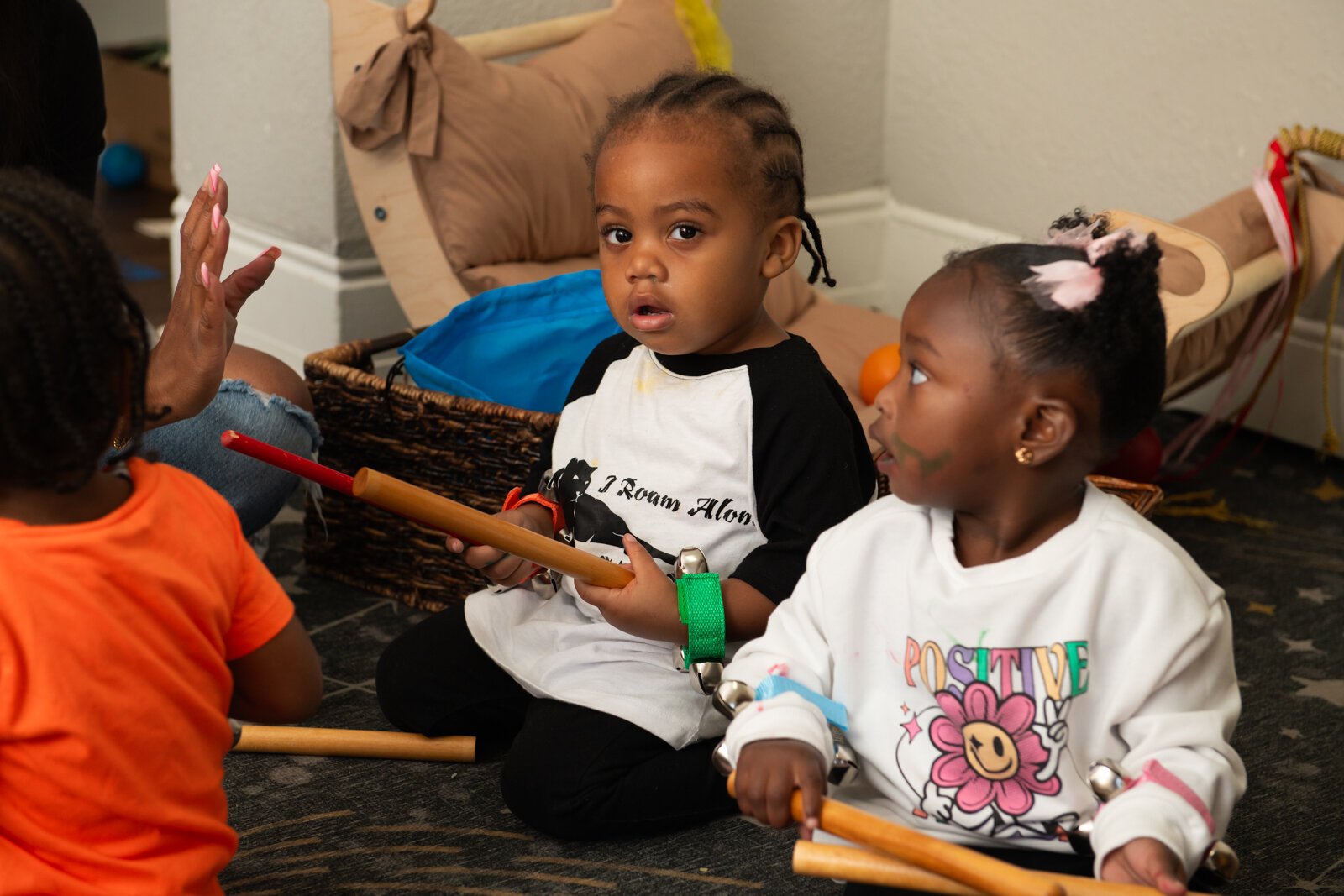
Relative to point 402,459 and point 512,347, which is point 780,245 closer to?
point 512,347

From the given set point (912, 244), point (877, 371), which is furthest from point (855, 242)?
point (877, 371)

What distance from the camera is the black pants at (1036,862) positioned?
0.88 meters

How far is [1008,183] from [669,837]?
1.55 m

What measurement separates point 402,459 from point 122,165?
217cm

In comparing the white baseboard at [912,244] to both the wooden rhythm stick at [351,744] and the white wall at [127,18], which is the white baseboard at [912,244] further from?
the white wall at [127,18]

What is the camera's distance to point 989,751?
34.7 inches

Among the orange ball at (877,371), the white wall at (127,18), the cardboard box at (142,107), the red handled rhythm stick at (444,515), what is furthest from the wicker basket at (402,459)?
the white wall at (127,18)

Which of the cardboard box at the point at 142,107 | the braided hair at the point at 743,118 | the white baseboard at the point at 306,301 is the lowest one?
the cardboard box at the point at 142,107

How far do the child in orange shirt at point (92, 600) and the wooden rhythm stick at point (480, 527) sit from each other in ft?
0.28

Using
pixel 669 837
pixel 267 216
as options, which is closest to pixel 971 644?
pixel 669 837

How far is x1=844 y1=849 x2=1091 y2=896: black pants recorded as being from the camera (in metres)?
0.88

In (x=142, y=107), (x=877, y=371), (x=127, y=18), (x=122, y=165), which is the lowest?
(x=122, y=165)

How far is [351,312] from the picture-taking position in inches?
79.4

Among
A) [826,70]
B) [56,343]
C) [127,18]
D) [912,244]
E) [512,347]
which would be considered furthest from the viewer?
[127,18]
